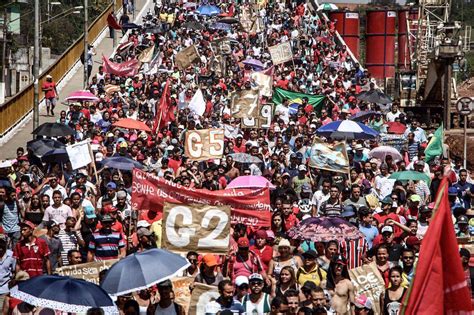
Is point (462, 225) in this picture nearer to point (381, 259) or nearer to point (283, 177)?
point (381, 259)

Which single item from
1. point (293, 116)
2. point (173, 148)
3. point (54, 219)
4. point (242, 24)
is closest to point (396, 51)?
point (242, 24)

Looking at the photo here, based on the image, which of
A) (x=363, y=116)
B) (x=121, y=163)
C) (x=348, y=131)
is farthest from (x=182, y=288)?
(x=363, y=116)

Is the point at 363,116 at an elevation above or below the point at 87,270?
above

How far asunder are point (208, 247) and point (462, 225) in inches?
132

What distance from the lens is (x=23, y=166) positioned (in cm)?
2247

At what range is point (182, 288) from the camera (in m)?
14.2

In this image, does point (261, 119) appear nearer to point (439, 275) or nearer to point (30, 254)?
point (30, 254)

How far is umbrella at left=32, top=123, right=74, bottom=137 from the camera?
995 inches

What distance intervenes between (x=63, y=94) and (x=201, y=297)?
27.3 metres

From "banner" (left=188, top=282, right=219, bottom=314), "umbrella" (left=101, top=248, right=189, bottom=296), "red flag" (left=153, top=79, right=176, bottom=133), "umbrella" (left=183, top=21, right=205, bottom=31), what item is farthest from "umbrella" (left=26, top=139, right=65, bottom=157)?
"umbrella" (left=183, top=21, right=205, bottom=31)

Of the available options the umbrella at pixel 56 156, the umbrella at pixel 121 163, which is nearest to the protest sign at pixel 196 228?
the umbrella at pixel 121 163

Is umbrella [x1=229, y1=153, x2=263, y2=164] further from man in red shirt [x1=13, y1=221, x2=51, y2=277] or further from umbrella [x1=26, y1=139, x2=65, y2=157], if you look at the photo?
man in red shirt [x1=13, y1=221, x2=51, y2=277]

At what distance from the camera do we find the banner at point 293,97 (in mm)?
31016

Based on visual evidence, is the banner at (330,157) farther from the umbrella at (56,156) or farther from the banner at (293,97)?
the banner at (293,97)
